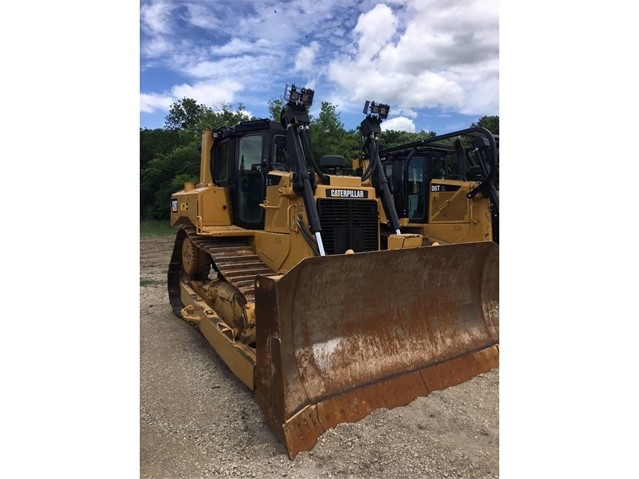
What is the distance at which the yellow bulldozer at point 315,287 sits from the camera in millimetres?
3242

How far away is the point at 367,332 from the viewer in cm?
374

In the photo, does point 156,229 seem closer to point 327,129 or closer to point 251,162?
point 327,129

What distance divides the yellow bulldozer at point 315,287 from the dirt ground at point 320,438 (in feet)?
0.43

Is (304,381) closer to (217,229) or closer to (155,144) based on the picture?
(217,229)

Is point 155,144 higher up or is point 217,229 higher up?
point 155,144

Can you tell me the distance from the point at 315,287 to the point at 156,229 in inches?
764

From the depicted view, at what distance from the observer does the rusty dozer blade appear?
3.15 m

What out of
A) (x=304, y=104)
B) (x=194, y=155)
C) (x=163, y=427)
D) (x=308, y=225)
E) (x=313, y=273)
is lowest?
(x=163, y=427)

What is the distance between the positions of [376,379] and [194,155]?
821 inches

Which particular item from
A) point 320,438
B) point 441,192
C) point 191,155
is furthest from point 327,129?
point 320,438

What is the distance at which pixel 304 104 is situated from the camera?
4.65 metres

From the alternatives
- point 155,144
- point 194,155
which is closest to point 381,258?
point 194,155

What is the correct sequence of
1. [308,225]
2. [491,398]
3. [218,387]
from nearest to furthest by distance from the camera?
1. [491,398]
2. [218,387]
3. [308,225]

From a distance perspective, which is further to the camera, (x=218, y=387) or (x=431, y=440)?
(x=218, y=387)
